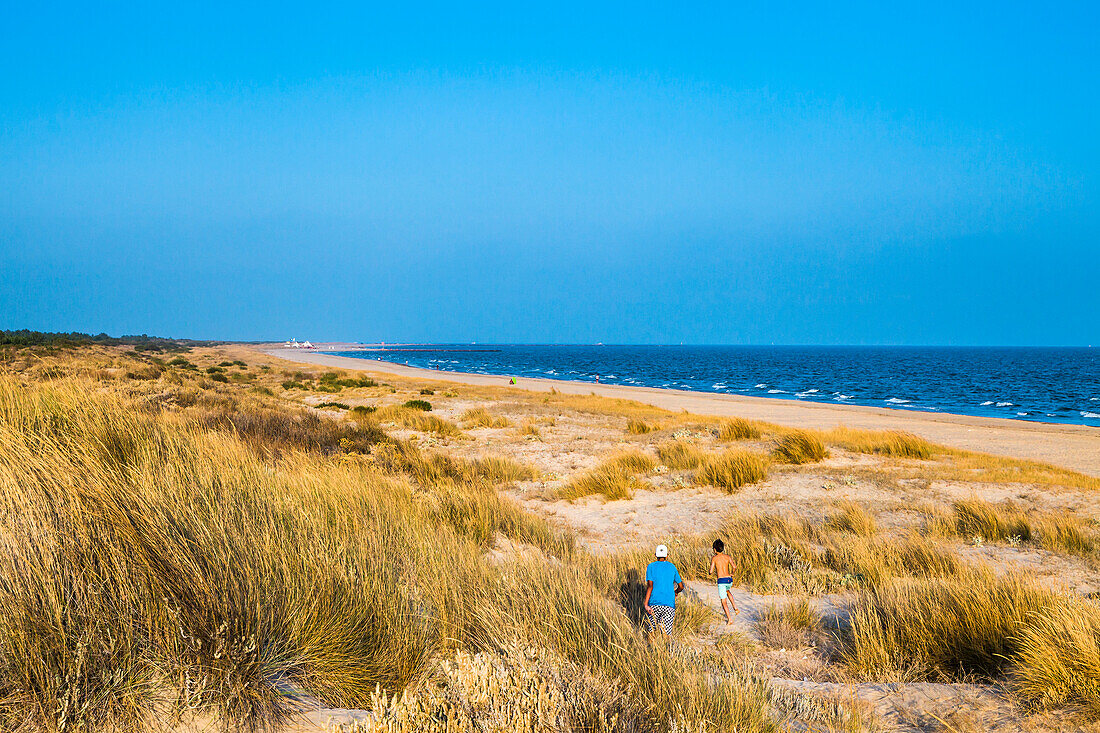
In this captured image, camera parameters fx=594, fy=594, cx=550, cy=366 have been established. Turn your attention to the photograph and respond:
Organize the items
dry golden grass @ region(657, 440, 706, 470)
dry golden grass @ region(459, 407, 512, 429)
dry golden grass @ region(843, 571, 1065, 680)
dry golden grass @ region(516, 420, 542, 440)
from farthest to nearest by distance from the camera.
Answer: dry golden grass @ region(459, 407, 512, 429) → dry golden grass @ region(516, 420, 542, 440) → dry golden grass @ region(657, 440, 706, 470) → dry golden grass @ region(843, 571, 1065, 680)

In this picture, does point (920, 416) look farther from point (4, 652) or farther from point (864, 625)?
point (4, 652)

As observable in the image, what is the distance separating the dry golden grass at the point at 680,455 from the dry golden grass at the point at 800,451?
216 centimetres

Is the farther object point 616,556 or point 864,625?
point 616,556

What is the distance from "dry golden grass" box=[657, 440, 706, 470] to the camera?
13562 mm

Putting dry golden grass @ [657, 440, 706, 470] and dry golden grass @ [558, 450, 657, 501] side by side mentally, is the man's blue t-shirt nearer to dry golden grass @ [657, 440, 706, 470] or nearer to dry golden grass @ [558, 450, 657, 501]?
dry golden grass @ [558, 450, 657, 501]

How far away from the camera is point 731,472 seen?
12.4m

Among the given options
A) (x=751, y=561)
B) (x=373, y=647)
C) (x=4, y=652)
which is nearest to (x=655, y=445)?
(x=751, y=561)

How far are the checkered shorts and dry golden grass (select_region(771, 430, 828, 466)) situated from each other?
10966mm

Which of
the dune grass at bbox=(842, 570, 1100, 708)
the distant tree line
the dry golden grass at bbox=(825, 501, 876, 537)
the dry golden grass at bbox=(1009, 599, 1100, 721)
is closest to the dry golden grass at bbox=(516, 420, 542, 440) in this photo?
the dry golden grass at bbox=(825, 501, 876, 537)

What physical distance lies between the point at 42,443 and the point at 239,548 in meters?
1.69

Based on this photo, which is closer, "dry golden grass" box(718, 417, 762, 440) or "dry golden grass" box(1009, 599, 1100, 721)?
"dry golden grass" box(1009, 599, 1100, 721)

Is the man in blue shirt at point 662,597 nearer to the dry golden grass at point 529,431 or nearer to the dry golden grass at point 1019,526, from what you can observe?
the dry golden grass at point 1019,526

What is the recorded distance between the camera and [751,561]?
7.36 metres

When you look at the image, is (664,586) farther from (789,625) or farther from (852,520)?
(852,520)
